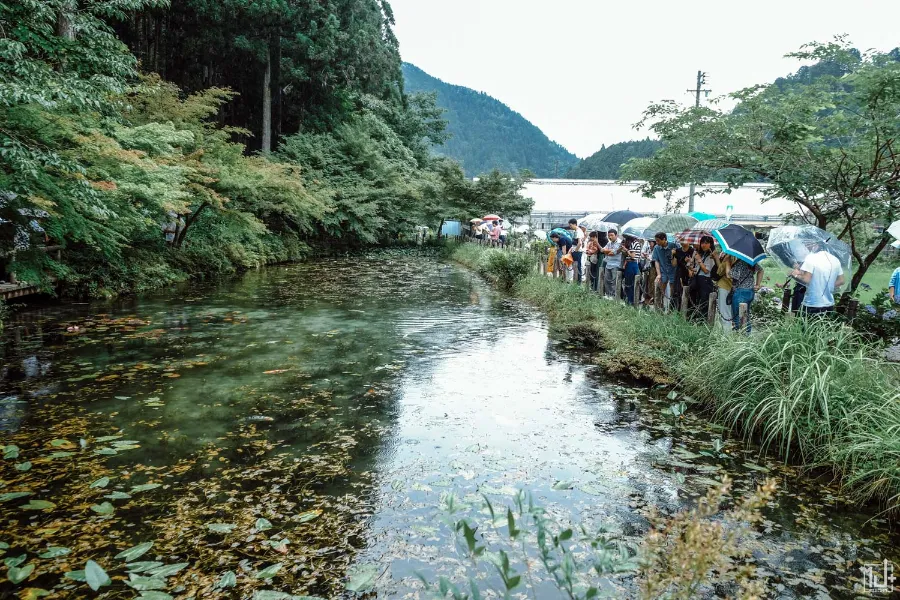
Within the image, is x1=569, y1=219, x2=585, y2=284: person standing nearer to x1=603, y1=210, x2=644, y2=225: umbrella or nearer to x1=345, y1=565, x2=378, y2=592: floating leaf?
x1=603, y1=210, x2=644, y2=225: umbrella

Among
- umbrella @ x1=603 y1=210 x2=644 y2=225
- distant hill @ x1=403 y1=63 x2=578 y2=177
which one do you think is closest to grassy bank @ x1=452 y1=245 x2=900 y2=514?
umbrella @ x1=603 y1=210 x2=644 y2=225

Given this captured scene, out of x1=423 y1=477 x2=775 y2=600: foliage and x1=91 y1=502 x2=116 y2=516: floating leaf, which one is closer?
x1=423 y1=477 x2=775 y2=600: foliage

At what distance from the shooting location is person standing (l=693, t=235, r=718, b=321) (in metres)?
9.01

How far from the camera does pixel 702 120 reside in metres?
9.33

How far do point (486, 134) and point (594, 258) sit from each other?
12889 cm

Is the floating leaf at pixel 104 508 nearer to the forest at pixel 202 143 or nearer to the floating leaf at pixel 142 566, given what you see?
the floating leaf at pixel 142 566

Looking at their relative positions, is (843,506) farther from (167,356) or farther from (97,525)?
(167,356)

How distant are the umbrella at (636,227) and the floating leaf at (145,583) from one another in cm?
995

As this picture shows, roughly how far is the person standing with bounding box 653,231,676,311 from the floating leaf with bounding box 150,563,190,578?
27.4 ft

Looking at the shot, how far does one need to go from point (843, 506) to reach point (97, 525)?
5.33 metres

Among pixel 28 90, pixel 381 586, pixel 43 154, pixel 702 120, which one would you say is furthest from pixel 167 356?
pixel 702 120

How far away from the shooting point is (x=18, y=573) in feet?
11.1

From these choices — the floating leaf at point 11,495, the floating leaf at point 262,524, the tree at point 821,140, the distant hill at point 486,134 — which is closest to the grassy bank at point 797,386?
the tree at point 821,140

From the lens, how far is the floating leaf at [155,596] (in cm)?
322
